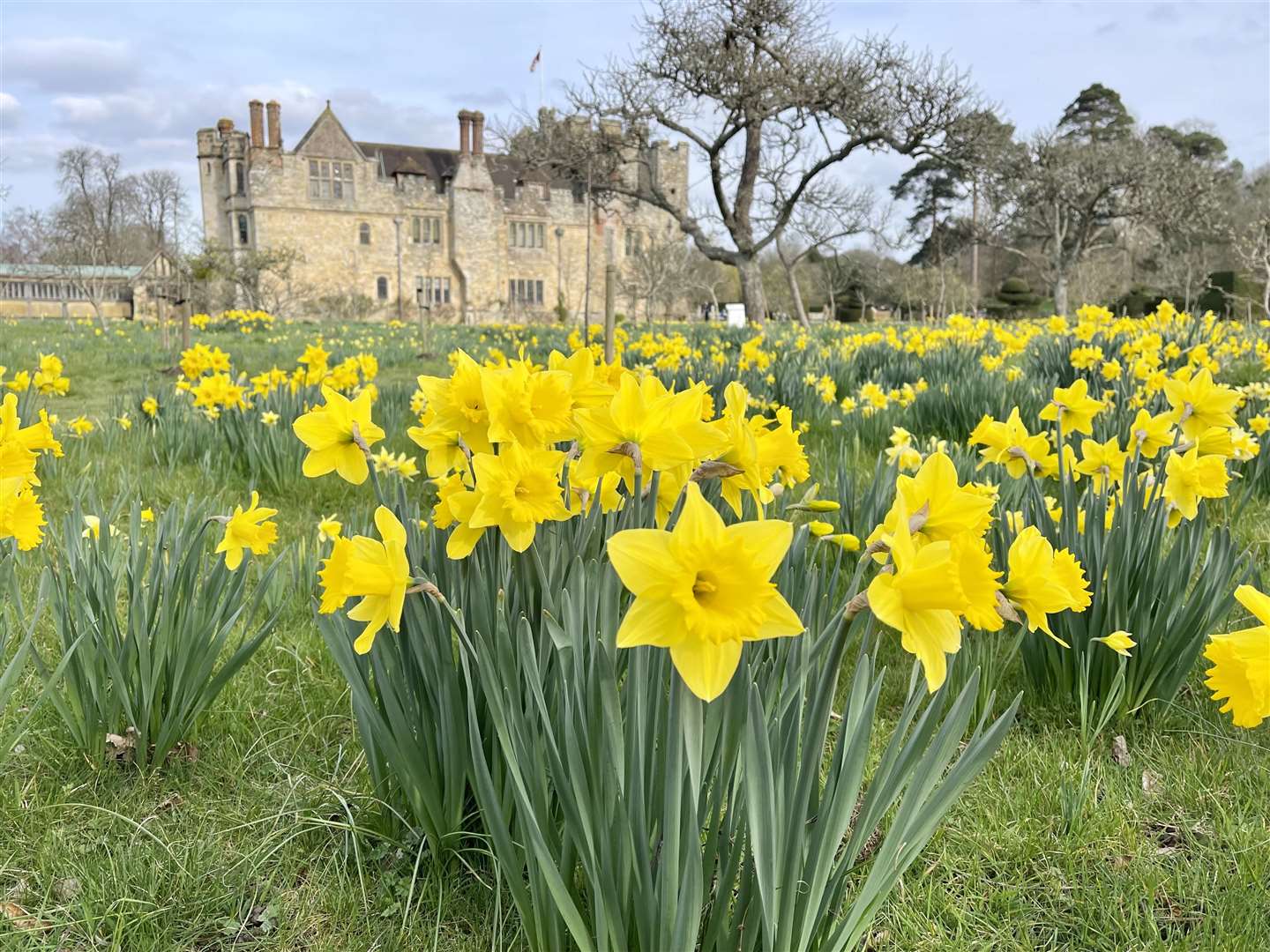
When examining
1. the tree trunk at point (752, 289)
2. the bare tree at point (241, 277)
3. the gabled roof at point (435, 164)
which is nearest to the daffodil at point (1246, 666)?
the tree trunk at point (752, 289)

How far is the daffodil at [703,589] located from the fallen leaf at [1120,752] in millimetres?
1449

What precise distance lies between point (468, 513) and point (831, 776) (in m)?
0.57

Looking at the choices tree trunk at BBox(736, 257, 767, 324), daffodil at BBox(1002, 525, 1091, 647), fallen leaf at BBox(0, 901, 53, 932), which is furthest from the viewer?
tree trunk at BBox(736, 257, 767, 324)

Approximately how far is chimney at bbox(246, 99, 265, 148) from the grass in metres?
41.0

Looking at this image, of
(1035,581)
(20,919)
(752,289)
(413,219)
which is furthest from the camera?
(413,219)

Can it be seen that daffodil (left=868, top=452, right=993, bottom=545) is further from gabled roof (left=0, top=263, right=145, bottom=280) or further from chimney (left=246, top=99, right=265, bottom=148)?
chimney (left=246, top=99, right=265, bottom=148)

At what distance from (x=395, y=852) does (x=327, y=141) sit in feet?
139

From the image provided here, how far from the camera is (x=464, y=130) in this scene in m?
39.3

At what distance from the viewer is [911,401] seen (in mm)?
4574

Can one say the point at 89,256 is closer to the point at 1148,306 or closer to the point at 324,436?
the point at 324,436

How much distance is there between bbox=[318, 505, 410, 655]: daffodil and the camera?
1032 millimetres

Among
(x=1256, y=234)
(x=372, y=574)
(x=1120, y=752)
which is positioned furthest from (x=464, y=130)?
(x=372, y=574)

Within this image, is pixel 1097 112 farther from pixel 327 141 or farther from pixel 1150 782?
pixel 1150 782

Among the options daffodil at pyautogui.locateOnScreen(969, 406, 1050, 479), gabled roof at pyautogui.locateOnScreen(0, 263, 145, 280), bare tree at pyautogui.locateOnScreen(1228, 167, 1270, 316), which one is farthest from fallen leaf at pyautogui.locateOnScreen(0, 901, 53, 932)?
gabled roof at pyautogui.locateOnScreen(0, 263, 145, 280)
